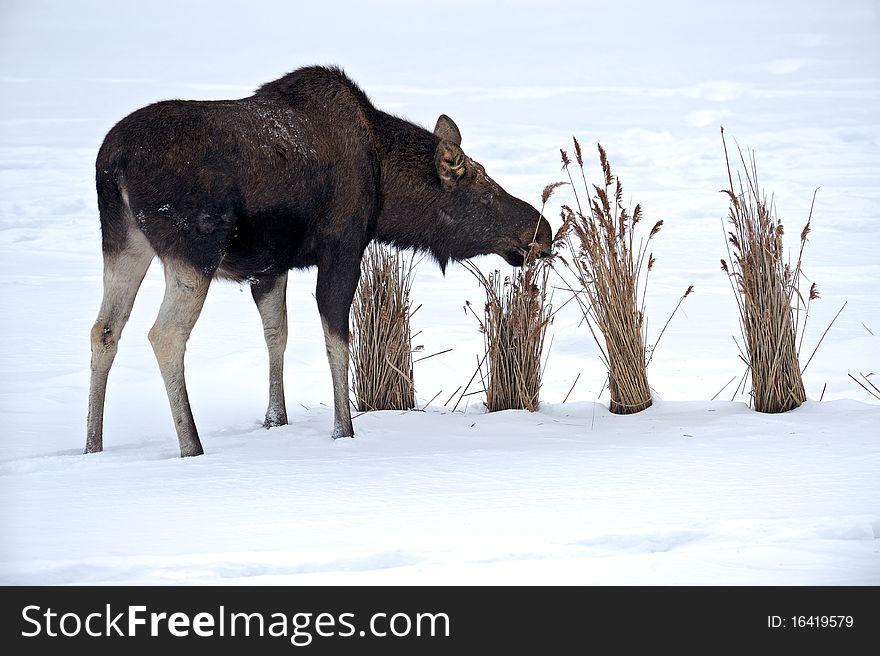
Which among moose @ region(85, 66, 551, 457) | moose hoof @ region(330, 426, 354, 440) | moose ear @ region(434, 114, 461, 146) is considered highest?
moose ear @ region(434, 114, 461, 146)

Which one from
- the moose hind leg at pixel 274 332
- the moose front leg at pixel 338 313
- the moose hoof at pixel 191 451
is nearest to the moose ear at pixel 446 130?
the moose front leg at pixel 338 313

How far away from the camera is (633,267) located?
606 centimetres

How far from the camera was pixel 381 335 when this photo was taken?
6289 mm

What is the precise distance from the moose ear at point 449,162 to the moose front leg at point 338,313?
67 centimetres

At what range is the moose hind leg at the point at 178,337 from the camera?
195 inches

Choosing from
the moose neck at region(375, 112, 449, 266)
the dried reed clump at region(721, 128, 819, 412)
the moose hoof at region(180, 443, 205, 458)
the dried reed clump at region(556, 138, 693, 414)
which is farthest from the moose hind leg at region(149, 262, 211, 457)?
the dried reed clump at region(721, 128, 819, 412)

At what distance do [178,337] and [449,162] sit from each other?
169cm

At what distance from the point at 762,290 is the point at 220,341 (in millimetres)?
4139

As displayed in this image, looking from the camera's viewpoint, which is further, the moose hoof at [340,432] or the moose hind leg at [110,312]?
the moose hoof at [340,432]

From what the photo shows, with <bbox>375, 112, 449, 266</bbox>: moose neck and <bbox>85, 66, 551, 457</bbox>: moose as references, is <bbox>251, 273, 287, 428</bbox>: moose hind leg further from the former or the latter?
<bbox>375, 112, 449, 266</bbox>: moose neck

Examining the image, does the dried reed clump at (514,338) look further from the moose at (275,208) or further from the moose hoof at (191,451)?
the moose hoof at (191,451)

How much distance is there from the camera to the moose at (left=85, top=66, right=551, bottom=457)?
4836 millimetres

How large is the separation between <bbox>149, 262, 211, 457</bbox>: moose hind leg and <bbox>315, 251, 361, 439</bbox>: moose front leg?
0.64 metres

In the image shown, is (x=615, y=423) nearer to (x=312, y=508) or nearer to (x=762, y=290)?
(x=762, y=290)
